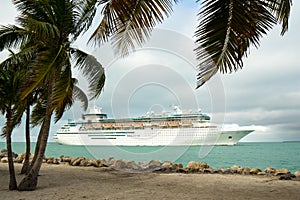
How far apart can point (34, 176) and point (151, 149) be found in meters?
30.3

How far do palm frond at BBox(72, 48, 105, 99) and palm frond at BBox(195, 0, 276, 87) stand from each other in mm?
5879

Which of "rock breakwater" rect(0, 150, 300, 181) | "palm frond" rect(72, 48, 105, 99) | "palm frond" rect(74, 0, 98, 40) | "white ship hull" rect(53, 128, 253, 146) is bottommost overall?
"rock breakwater" rect(0, 150, 300, 181)

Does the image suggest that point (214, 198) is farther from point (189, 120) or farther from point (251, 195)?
point (189, 120)

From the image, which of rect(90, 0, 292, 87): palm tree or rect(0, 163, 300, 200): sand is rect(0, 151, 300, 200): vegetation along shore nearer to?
rect(0, 163, 300, 200): sand

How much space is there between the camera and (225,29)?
377 centimetres

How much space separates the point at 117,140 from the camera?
118 ft

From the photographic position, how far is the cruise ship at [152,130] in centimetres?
3080

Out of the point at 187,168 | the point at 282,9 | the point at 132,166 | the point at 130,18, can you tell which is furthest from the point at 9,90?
the point at 187,168

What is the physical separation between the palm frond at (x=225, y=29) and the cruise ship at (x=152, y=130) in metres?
23.9

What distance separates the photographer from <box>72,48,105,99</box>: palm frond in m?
9.09

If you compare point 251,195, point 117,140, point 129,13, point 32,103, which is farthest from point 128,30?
point 117,140

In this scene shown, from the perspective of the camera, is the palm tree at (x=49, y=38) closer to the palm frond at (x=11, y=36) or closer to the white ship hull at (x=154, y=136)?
the palm frond at (x=11, y=36)

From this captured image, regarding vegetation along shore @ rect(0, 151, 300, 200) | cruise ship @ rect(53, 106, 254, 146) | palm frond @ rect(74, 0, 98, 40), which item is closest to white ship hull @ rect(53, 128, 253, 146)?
cruise ship @ rect(53, 106, 254, 146)

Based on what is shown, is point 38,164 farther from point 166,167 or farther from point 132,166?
point 166,167
